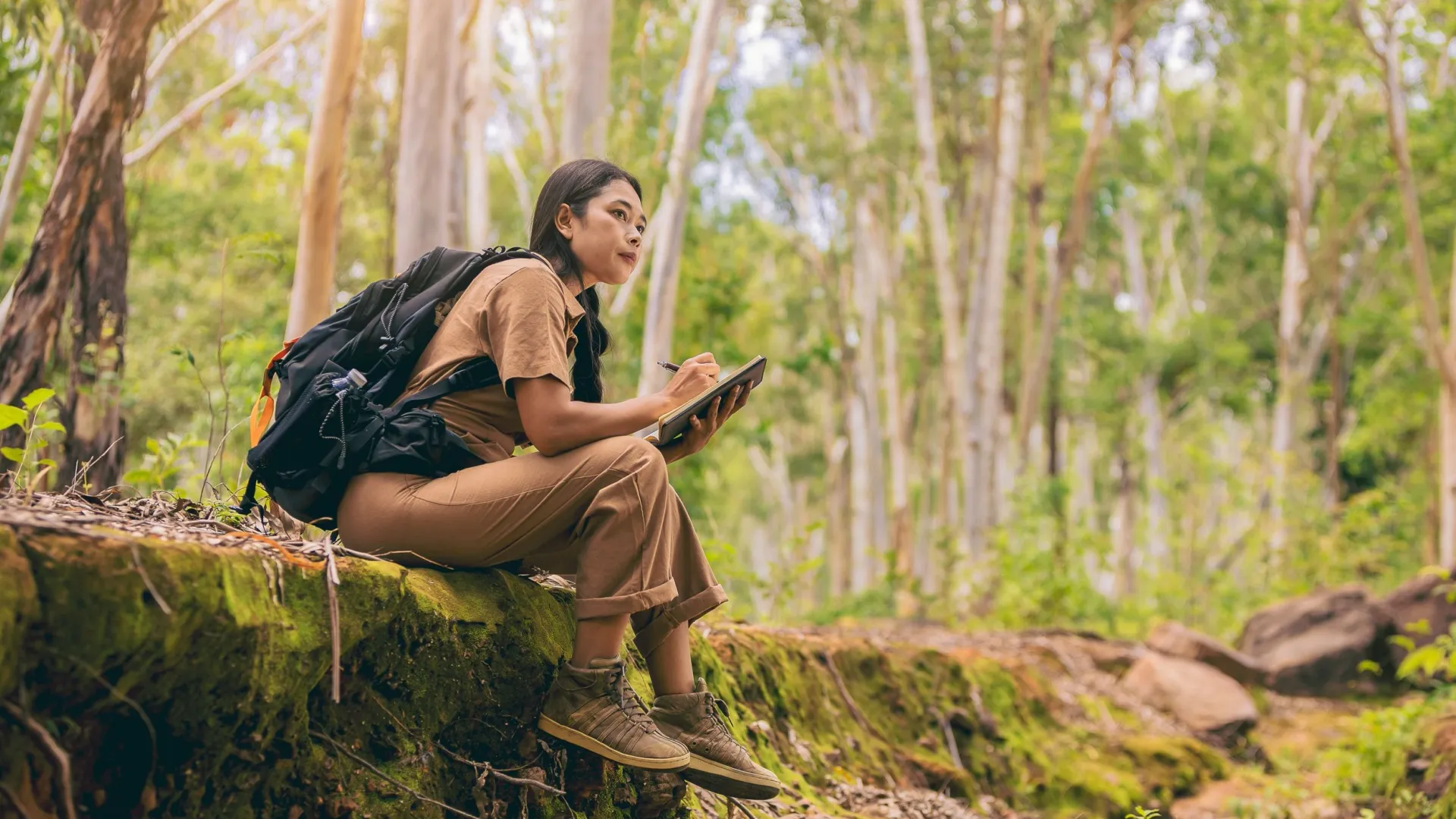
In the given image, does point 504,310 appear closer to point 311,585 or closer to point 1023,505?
point 311,585

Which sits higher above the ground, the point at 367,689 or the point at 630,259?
the point at 630,259

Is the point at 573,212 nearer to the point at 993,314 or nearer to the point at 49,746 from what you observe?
the point at 49,746

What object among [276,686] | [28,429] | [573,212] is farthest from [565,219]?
[28,429]

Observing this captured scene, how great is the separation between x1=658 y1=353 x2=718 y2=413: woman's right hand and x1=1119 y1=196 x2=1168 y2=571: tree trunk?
20038 mm

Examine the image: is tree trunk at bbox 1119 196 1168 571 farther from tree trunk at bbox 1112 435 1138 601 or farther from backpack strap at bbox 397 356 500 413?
backpack strap at bbox 397 356 500 413

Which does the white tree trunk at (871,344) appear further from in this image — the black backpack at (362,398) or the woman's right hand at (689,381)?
the black backpack at (362,398)

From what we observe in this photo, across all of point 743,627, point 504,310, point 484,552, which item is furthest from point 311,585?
point 743,627

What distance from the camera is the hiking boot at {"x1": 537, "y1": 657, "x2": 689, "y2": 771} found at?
122 inches

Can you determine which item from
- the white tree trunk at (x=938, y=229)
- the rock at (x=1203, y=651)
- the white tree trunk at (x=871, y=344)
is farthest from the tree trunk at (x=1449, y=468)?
the white tree trunk at (x=871, y=344)

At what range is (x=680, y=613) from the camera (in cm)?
330

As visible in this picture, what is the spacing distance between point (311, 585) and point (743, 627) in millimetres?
2986

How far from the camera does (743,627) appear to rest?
17.7 feet

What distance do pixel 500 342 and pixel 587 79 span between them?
6.47 m

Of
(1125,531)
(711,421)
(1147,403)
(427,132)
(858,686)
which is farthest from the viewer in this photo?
(1147,403)
